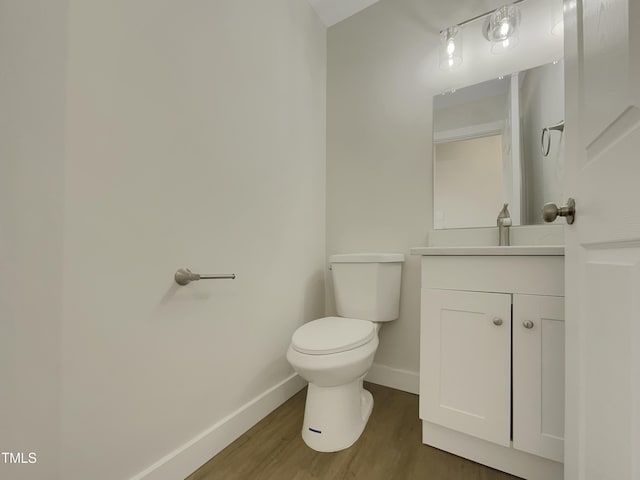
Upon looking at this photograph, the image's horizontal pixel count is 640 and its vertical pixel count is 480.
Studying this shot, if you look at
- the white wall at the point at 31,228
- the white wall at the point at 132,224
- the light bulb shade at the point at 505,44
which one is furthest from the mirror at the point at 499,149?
the white wall at the point at 31,228

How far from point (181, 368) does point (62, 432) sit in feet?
1.09

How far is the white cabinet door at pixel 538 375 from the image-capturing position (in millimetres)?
894

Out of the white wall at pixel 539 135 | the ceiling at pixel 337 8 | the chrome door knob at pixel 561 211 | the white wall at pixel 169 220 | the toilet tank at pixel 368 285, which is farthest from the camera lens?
the ceiling at pixel 337 8

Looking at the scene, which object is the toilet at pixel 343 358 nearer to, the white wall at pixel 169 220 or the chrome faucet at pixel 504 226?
the white wall at pixel 169 220

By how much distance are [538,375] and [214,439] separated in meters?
1.21

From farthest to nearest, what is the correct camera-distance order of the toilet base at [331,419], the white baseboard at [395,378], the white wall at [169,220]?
1. the white baseboard at [395,378]
2. the toilet base at [331,419]
3. the white wall at [169,220]

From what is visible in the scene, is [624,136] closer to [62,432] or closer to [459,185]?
[459,185]

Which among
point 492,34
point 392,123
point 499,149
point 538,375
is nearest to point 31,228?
point 538,375

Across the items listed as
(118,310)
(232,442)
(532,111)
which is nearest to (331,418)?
(232,442)

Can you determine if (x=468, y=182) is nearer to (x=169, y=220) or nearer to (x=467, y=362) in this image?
(x=467, y=362)

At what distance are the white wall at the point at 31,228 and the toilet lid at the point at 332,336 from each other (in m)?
0.75

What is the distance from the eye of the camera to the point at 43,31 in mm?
690

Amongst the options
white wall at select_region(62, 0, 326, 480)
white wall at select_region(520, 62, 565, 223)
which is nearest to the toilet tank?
white wall at select_region(62, 0, 326, 480)

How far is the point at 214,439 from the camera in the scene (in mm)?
1093
